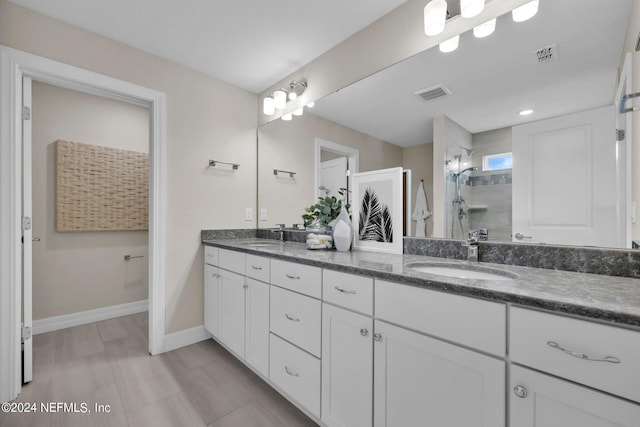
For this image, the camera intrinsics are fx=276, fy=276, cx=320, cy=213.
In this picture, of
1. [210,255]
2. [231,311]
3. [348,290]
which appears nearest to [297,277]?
[348,290]

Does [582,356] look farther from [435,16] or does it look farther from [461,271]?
[435,16]

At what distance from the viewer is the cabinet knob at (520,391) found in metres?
0.73

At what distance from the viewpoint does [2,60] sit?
1.61 m

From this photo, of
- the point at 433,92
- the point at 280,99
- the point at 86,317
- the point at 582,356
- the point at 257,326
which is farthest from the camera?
the point at 86,317

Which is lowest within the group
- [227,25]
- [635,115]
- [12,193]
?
[12,193]

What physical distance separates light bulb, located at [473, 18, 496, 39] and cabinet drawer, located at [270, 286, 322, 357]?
1.53 metres

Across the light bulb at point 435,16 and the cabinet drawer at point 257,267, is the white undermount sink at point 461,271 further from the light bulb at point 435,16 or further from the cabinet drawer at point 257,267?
the light bulb at point 435,16

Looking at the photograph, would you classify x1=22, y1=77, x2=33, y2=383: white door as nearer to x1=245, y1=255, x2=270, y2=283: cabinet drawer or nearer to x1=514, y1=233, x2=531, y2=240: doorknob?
x1=245, y1=255, x2=270, y2=283: cabinet drawer

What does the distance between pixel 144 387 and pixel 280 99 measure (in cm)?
235

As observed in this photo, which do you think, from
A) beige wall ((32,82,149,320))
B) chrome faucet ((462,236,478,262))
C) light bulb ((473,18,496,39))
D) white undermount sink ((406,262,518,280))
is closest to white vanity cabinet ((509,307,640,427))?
white undermount sink ((406,262,518,280))

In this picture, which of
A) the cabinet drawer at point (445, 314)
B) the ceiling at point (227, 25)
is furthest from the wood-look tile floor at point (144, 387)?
the ceiling at point (227, 25)

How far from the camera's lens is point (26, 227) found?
68.2 inches

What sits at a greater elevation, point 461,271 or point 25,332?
point 461,271

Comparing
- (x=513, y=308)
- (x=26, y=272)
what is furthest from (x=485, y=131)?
(x=26, y=272)
